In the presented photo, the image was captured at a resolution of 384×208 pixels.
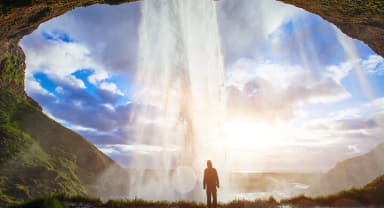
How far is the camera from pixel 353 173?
521 ft

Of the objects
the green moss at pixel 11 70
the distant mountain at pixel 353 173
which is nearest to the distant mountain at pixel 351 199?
the green moss at pixel 11 70

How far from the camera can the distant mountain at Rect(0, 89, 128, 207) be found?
61031mm

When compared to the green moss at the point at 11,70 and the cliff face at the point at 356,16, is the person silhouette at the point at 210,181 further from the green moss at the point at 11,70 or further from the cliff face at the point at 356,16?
the green moss at the point at 11,70

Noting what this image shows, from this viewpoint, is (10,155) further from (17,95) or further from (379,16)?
(379,16)

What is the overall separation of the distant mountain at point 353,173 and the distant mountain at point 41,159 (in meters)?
115

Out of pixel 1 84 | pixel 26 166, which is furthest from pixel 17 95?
pixel 26 166

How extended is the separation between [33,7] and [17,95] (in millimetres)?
75888

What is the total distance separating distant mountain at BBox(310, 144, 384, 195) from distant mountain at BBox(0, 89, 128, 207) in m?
115

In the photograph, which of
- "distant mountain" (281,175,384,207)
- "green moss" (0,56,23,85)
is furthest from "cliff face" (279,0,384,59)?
"green moss" (0,56,23,85)

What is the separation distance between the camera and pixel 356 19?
75.1ft

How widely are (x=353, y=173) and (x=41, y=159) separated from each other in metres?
156

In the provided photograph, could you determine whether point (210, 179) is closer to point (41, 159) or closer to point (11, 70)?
point (41, 159)

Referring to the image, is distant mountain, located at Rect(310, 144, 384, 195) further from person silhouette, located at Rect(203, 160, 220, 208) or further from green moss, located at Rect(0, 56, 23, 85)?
person silhouette, located at Rect(203, 160, 220, 208)

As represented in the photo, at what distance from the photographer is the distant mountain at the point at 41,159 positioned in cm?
6103
